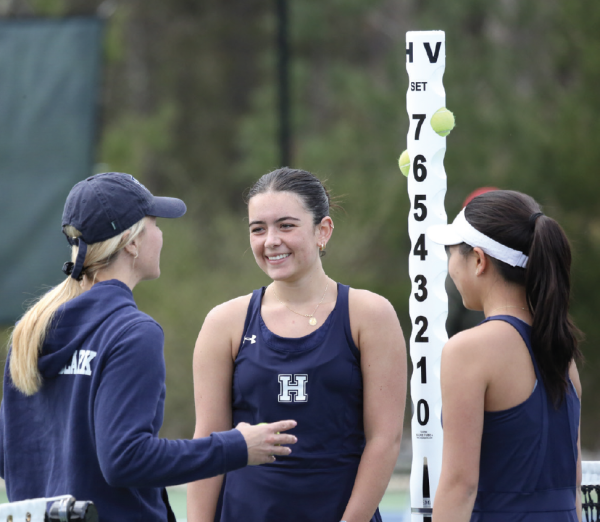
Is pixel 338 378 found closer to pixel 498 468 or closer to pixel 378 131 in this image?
pixel 498 468

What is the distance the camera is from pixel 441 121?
2480 mm

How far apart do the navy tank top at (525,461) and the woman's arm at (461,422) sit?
48mm

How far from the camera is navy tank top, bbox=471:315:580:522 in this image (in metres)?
1.86

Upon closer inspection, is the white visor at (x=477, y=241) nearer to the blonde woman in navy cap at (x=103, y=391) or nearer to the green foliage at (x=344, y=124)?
the blonde woman in navy cap at (x=103, y=391)

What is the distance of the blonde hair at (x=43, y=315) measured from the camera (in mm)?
1845

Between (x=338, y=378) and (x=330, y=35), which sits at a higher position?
(x=330, y=35)

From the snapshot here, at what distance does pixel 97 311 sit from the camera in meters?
1.86

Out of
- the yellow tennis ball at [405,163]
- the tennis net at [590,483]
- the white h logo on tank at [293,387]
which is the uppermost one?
the yellow tennis ball at [405,163]

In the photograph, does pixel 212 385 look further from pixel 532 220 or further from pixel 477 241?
pixel 532 220

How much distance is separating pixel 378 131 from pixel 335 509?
25.5 feet

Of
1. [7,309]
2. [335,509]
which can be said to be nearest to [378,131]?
[7,309]

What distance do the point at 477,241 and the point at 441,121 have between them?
24.6 inches

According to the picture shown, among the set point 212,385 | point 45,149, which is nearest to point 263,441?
point 212,385

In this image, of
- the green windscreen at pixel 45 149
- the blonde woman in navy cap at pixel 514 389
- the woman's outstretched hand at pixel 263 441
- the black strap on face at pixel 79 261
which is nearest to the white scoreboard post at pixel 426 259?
the blonde woman in navy cap at pixel 514 389
